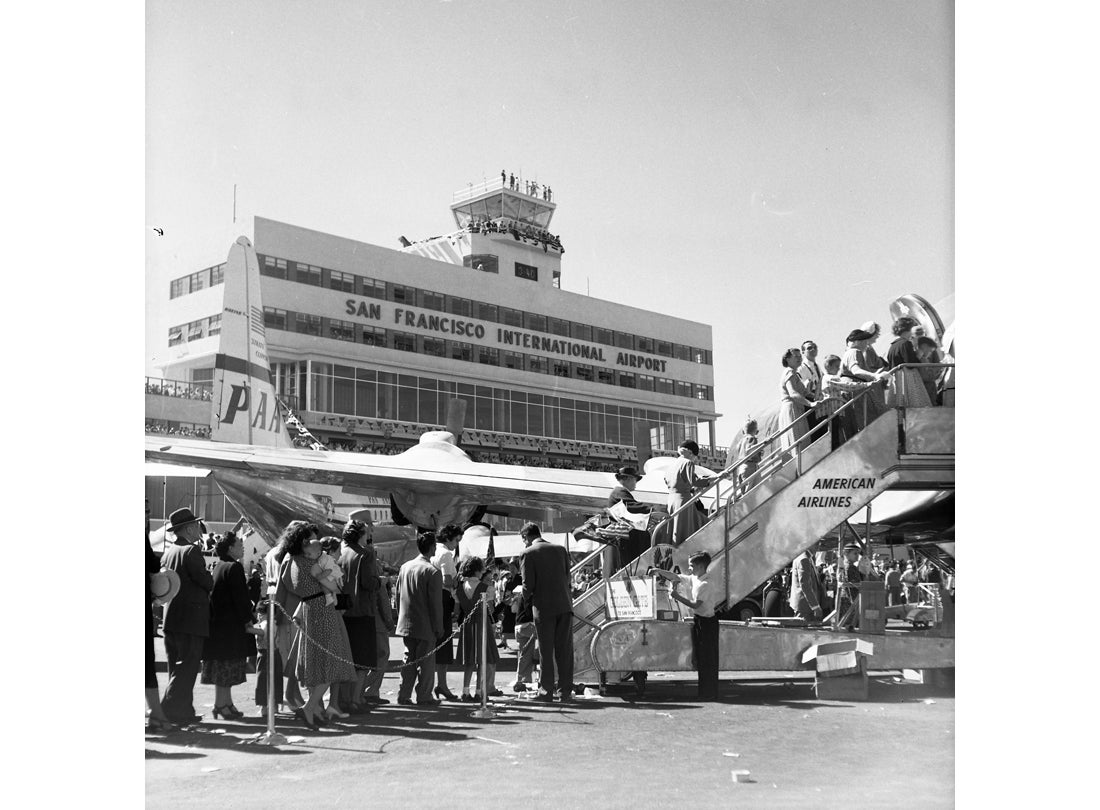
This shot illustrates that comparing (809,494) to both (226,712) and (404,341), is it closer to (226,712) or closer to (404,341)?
(226,712)

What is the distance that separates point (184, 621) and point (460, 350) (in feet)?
119

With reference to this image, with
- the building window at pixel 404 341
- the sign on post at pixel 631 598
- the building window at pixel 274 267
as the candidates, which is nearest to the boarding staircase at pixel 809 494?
the sign on post at pixel 631 598

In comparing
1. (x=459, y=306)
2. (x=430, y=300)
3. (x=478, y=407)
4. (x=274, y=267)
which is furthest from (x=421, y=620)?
(x=478, y=407)

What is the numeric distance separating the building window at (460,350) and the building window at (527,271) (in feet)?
39.2

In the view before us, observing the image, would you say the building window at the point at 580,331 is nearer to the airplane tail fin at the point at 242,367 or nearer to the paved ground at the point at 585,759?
the airplane tail fin at the point at 242,367

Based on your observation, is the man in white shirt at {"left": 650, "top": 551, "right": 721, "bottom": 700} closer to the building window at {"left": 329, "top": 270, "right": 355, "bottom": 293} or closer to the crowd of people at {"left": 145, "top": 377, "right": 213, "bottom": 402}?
the building window at {"left": 329, "top": 270, "right": 355, "bottom": 293}

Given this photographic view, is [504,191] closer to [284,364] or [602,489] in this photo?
[284,364]

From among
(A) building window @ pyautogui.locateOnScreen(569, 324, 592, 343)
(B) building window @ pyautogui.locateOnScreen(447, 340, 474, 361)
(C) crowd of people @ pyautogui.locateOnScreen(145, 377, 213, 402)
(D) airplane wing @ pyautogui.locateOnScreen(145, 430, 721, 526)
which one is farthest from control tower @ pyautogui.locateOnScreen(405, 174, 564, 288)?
(D) airplane wing @ pyautogui.locateOnScreen(145, 430, 721, 526)

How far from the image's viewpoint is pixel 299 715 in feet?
28.1

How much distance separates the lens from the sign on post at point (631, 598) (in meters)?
9.60

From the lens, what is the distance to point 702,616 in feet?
31.6
